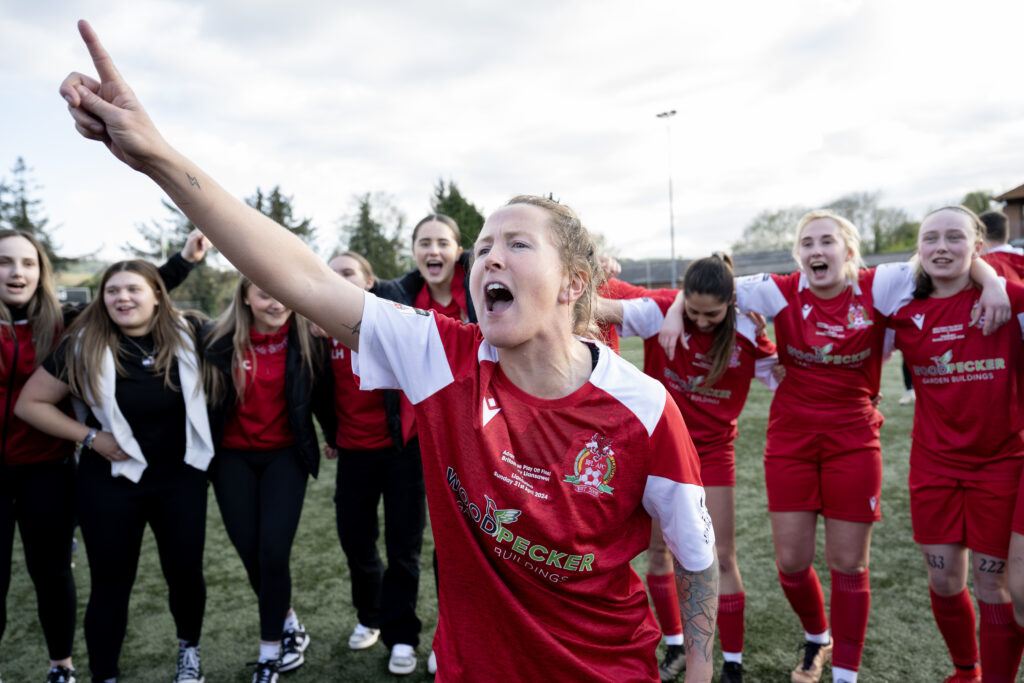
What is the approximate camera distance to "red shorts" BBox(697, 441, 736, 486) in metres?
3.58

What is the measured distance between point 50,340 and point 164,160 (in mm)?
2782

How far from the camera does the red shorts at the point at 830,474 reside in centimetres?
337

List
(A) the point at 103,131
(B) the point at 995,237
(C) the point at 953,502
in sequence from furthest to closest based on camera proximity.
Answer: (B) the point at 995,237
(C) the point at 953,502
(A) the point at 103,131

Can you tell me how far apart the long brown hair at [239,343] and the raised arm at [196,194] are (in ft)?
7.28

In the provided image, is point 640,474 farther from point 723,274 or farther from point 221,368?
point 221,368

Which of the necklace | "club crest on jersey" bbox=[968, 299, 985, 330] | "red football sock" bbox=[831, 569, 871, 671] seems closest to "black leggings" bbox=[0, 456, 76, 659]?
the necklace

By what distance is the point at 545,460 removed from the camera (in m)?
1.73

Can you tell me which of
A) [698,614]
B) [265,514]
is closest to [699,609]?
[698,614]

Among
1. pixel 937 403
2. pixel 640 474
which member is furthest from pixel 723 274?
pixel 640 474

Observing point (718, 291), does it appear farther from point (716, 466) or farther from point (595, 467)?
point (595, 467)

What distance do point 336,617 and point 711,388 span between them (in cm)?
284

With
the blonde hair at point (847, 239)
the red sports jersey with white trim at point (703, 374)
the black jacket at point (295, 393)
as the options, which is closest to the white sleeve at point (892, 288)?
the blonde hair at point (847, 239)

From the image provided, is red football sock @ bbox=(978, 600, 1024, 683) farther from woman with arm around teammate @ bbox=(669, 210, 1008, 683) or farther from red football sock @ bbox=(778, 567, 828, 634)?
red football sock @ bbox=(778, 567, 828, 634)

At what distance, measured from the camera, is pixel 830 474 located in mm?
3432
